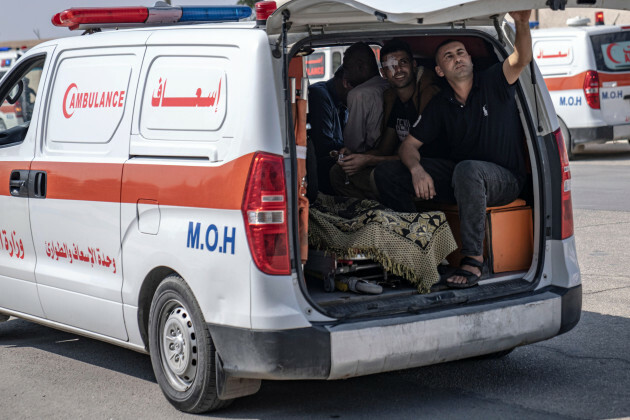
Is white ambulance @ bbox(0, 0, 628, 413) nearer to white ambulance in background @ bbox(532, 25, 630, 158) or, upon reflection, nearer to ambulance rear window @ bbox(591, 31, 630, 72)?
white ambulance in background @ bbox(532, 25, 630, 158)

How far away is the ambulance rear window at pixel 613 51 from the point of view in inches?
642

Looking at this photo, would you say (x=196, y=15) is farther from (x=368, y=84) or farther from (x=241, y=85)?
(x=241, y=85)

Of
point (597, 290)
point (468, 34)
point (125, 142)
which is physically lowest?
point (597, 290)

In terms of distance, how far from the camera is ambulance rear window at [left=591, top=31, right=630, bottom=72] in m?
16.3

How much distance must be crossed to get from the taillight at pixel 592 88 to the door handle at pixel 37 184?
11.9m

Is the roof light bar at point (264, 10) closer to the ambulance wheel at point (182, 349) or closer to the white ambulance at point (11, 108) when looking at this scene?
the ambulance wheel at point (182, 349)

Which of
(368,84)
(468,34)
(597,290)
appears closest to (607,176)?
(597,290)

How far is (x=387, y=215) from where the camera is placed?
17.8 ft

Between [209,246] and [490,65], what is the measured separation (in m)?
2.09

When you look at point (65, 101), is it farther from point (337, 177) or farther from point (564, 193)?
point (564, 193)

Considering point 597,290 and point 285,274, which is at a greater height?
point 285,274

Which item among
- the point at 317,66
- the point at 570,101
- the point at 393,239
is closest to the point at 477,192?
the point at 393,239

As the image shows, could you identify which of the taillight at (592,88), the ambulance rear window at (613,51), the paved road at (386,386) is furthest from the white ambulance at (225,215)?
the ambulance rear window at (613,51)

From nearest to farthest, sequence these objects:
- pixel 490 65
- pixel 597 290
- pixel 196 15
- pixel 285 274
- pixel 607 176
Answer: pixel 285 274 < pixel 490 65 < pixel 196 15 < pixel 597 290 < pixel 607 176
